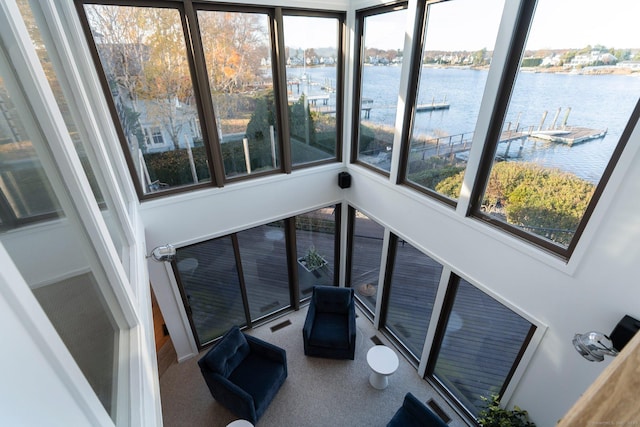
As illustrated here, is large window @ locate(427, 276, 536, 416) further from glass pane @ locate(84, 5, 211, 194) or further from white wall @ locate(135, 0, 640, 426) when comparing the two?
glass pane @ locate(84, 5, 211, 194)

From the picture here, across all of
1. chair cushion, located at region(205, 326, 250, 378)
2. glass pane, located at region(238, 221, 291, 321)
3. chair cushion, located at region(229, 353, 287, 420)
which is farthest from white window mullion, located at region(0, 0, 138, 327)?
glass pane, located at region(238, 221, 291, 321)

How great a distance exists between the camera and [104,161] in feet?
7.51

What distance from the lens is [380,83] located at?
4145 mm

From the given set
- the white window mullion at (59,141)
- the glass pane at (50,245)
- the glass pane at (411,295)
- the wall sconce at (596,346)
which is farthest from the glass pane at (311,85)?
the wall sconce at (596,346)

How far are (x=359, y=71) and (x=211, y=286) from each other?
3.99 metres

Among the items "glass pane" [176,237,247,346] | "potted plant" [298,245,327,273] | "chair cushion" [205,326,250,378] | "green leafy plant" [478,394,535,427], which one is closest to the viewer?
"green leafy plant" [478,394,535,427]

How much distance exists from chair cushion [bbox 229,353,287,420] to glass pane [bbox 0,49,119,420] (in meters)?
2.96

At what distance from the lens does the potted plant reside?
563cm

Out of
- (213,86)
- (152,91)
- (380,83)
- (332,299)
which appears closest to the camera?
(152,91)

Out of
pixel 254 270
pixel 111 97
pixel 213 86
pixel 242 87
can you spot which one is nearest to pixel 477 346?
pixel 254 270

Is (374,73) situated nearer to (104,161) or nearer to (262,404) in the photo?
(104,161)

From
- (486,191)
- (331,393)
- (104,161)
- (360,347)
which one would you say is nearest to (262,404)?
(331,393)

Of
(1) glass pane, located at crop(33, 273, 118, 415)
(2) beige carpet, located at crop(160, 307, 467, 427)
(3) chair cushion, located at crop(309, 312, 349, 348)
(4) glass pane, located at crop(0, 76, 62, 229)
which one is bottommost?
(2) beige carpet, located at crop(160, 307, 467, 427)

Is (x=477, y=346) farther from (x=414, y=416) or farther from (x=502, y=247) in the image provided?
(x=502, y=247)
